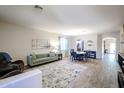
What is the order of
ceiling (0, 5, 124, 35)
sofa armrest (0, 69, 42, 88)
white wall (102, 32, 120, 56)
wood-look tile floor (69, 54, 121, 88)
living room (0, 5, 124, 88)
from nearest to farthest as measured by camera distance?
sofa armrest (0, 69, 42, 88)
ceiling (0, 5, 124, 35)
wood-look tile floor (69, 54, 121, 88)
living room (0, 5, 124, 88)
white wall (102, 32, 120, 56)

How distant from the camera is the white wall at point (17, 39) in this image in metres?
4.95

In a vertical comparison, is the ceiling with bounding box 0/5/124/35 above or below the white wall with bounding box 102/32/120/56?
above

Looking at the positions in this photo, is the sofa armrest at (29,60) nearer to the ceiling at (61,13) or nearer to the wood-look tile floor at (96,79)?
the ceiling at (61,13)

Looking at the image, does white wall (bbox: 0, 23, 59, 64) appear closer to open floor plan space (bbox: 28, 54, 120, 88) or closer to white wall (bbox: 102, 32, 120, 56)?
open floor plan space (bbox: 28, 54, 120, 88)

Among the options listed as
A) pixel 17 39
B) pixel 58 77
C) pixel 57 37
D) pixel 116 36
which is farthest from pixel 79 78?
pixel 116 36

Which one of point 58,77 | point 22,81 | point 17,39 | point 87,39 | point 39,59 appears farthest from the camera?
point 87,39

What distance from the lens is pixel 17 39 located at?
18.4 ft

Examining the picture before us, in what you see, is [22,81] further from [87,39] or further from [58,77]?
A: [87,39]

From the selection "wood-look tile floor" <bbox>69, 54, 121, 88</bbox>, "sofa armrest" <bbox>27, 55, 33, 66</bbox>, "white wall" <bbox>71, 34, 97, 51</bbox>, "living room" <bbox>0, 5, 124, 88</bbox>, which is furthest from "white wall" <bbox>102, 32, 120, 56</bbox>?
"sofa armrest" <bbox>27, 55, 33, 66</bbox>

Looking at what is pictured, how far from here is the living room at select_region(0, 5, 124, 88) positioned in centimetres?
350

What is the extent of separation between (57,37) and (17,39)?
417 centimetres
